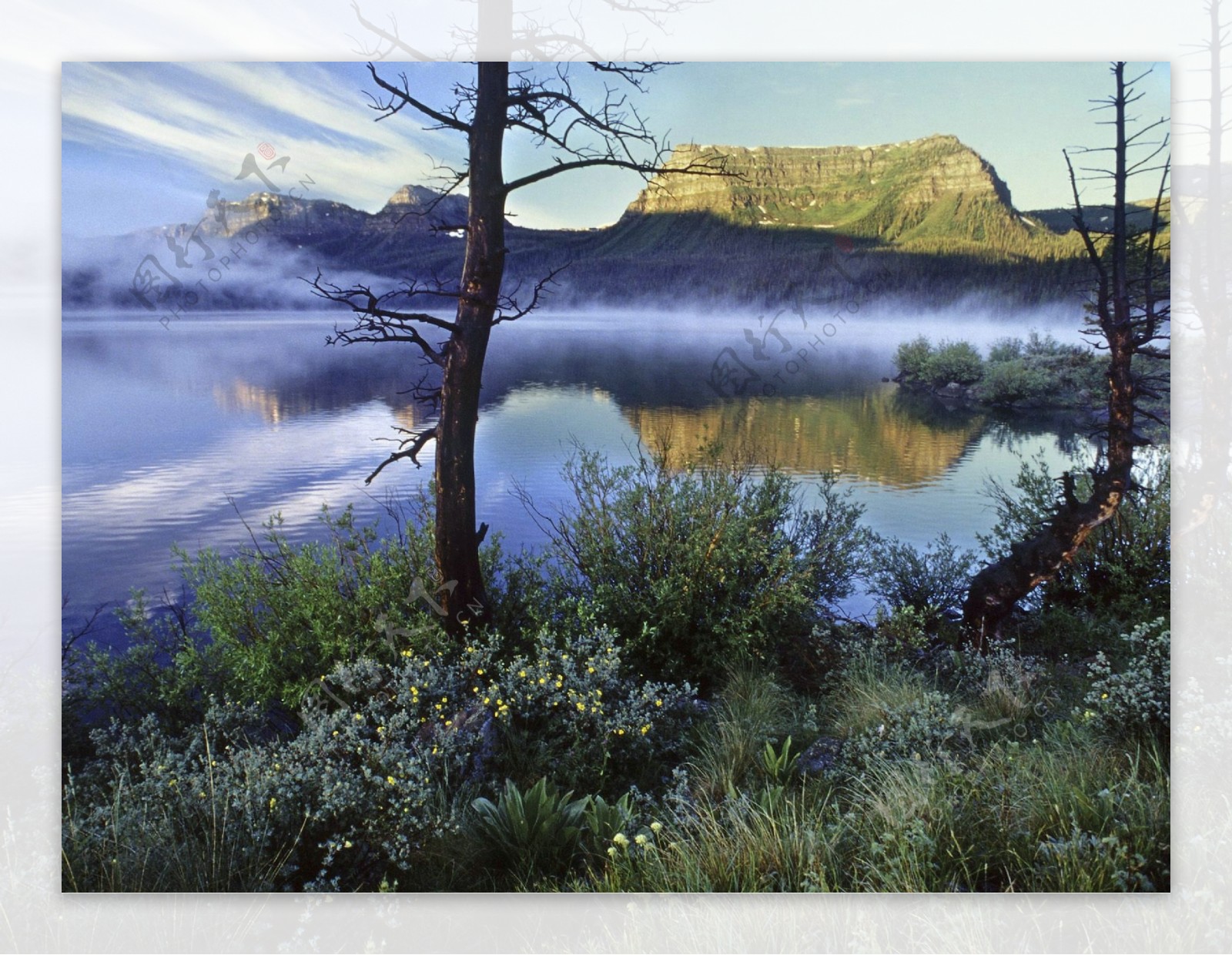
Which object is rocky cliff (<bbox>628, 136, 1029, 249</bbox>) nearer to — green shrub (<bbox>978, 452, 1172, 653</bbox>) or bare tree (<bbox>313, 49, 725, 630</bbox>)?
bare tree (<bbox>313, 49, 725, 630</bbox>)

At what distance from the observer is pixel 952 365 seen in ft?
12.0

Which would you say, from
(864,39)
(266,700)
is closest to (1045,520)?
(864,39)

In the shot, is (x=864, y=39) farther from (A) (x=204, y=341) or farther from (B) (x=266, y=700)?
(B) (x=266, y=700)

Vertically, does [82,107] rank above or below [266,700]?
above

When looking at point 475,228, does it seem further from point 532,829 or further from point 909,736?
point 909,736

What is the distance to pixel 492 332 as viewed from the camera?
3.58 meters

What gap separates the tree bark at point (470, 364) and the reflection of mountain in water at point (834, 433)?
656 millimetres

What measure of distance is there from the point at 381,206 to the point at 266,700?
198cm

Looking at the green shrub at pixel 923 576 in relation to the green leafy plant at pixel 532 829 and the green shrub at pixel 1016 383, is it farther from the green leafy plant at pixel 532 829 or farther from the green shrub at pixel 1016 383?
the green leafy plant at pixel 532 829

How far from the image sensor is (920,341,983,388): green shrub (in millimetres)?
3625

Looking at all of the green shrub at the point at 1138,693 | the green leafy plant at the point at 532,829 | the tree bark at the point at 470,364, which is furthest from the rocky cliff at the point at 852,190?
the green leafy plant at the point at 532,829

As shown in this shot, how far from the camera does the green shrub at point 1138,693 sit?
3.38 m

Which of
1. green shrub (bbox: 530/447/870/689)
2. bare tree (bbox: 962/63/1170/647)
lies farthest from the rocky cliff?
green shrub (bbox: 530/447/870/689)

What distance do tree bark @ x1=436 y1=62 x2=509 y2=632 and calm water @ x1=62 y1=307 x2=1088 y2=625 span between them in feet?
0.23
